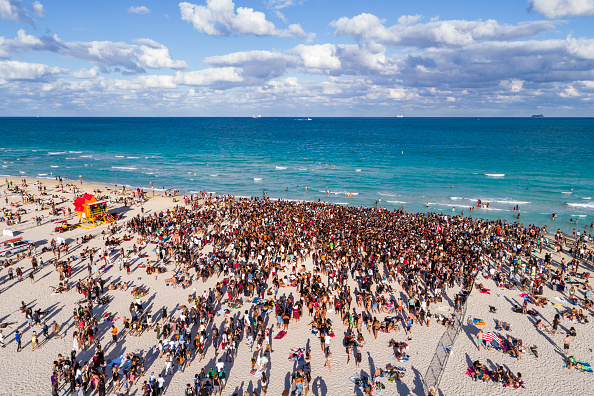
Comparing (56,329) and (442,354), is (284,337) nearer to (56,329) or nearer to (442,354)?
(442,354)

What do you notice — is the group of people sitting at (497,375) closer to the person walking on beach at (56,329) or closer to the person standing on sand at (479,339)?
the person standing on sand at (479,339)

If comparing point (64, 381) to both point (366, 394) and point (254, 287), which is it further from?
point (366, 394)

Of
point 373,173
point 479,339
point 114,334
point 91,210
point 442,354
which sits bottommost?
point 442,354

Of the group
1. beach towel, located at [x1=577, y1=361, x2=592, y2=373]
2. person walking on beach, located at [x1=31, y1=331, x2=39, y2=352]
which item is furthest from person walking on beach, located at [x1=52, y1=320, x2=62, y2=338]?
beach towel, located at [x1=577, y1=361, x2=592, y2=373]

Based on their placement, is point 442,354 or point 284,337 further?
point 284,337

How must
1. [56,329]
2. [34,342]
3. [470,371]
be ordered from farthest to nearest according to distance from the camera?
[56,329]
[34,342]
[470,371]

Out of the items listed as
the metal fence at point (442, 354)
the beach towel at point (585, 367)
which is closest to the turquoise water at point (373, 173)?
the beach towel at point (585, 367)

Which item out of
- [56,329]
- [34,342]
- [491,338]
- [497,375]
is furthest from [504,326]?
[34,342]

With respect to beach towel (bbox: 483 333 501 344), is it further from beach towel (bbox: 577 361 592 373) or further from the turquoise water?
the turquoise water

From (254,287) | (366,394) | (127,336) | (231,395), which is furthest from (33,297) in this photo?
(366,394)
